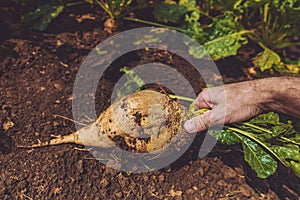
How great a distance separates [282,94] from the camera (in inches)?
106

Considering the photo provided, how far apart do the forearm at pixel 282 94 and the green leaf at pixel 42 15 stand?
1.82 m

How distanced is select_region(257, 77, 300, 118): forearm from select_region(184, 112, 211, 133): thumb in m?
0.40

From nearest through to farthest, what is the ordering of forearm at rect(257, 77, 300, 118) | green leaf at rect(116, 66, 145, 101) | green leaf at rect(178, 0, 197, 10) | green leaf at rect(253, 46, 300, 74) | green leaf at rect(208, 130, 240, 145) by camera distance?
forearm at rect(257, 77, 300, 118), green leaf at rect(208, 130, 240, 145), green leaf at rect(116, 66, 145, 101), green leaf at rect(253, 46, 300, 74), green leaf at rect(178, 0, 197, 10)

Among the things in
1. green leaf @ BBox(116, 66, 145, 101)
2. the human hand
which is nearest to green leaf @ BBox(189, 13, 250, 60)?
green leaf @ BBox(116, 66, 145, 101)

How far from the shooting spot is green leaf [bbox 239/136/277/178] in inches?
106

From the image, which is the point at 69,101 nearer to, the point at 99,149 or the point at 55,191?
the point at 99,149

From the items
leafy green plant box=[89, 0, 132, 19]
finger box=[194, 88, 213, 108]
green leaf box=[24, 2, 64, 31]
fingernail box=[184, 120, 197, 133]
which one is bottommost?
fingernail box=[184, 120, 197, 133]

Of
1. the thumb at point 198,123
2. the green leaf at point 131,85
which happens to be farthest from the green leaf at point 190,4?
the thumb at point 198,123

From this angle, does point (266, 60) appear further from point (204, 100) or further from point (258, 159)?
point (258, 159)

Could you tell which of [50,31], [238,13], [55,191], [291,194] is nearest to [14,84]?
[50,31]

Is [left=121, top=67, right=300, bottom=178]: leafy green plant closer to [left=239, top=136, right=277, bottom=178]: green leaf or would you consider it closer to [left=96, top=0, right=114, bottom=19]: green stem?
[left=239, top=136, right=277, bottom=178]: green leaf

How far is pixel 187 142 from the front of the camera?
292 centimetres

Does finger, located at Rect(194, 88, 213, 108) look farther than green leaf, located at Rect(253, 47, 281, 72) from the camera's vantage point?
No

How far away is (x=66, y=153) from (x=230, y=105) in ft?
3.87
